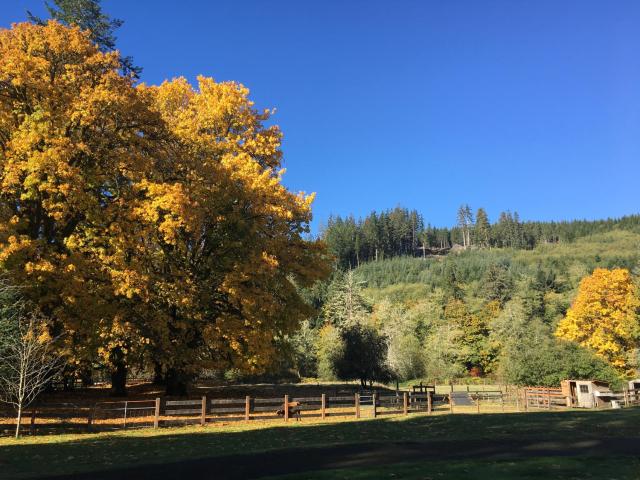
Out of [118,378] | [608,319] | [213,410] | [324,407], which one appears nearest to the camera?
[213,410]

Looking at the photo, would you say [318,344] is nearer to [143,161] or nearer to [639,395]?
[639,395]

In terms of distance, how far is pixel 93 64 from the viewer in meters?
23.7

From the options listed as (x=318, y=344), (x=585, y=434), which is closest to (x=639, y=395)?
(x=585, y=434)

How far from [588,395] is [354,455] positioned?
30113 mm

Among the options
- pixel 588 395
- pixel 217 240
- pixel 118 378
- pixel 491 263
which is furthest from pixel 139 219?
pixel 491 263

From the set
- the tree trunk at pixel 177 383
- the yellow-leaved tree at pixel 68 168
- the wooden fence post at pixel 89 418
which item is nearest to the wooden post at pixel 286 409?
the tree trunk at pixel 177 383

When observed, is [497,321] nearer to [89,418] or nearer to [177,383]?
[177,383]

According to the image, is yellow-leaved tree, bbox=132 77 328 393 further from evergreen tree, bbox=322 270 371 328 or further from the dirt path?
evergreen tree, bbox=322 270 371 328

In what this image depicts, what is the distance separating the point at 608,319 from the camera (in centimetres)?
5725

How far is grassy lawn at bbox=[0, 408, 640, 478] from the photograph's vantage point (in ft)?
39.8

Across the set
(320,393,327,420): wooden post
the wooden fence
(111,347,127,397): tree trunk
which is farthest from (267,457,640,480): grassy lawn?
the wooden fence

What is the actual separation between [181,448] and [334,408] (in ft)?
40.6

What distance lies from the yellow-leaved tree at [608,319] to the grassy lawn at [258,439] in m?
37.5

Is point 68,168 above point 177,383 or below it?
above
